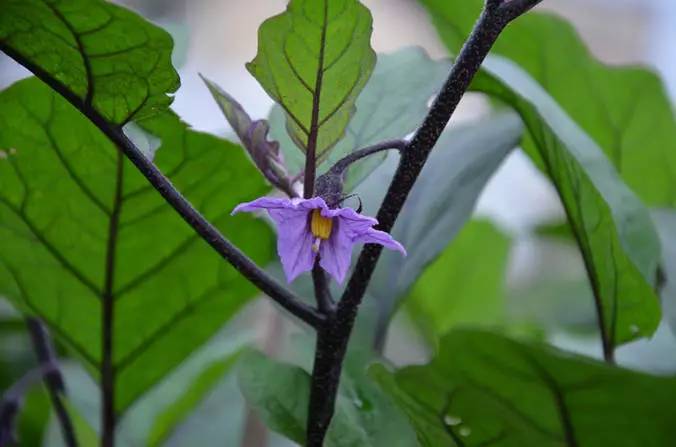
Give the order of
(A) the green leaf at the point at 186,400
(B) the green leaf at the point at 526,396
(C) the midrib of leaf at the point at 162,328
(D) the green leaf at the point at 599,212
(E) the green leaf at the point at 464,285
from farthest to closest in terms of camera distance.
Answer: (E) the green leaf at the point at 464,285 < (A) the green leaf at the point at 186,400 < (C) the midrib of leaf at the point at 162,328 < (D) the green leaf at the point at 599,212 < (B) the green leaf at the point at 526,396

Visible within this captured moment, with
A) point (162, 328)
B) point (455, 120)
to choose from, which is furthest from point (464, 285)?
point (455, 120)

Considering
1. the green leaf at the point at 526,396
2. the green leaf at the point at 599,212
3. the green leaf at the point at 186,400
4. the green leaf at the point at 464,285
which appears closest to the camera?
the green leaf at the point at 526,396

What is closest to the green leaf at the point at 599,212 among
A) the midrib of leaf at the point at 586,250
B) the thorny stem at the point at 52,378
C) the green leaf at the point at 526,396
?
the midrib of leaf at the point at 586,250

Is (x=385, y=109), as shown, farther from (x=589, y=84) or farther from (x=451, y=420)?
(x=589, y=84)

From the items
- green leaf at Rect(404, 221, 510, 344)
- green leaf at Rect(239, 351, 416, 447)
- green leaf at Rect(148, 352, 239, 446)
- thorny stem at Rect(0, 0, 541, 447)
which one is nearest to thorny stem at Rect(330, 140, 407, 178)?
thorny stem at Rect(0, 0, 541, 447)

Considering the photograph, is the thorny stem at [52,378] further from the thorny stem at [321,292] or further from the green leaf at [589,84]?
the green leaf at [589,84]

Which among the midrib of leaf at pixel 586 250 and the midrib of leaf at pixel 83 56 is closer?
the midrib of leaf at pixel 83 56

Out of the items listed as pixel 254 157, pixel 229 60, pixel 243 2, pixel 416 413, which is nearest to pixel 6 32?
pixel 254 157
